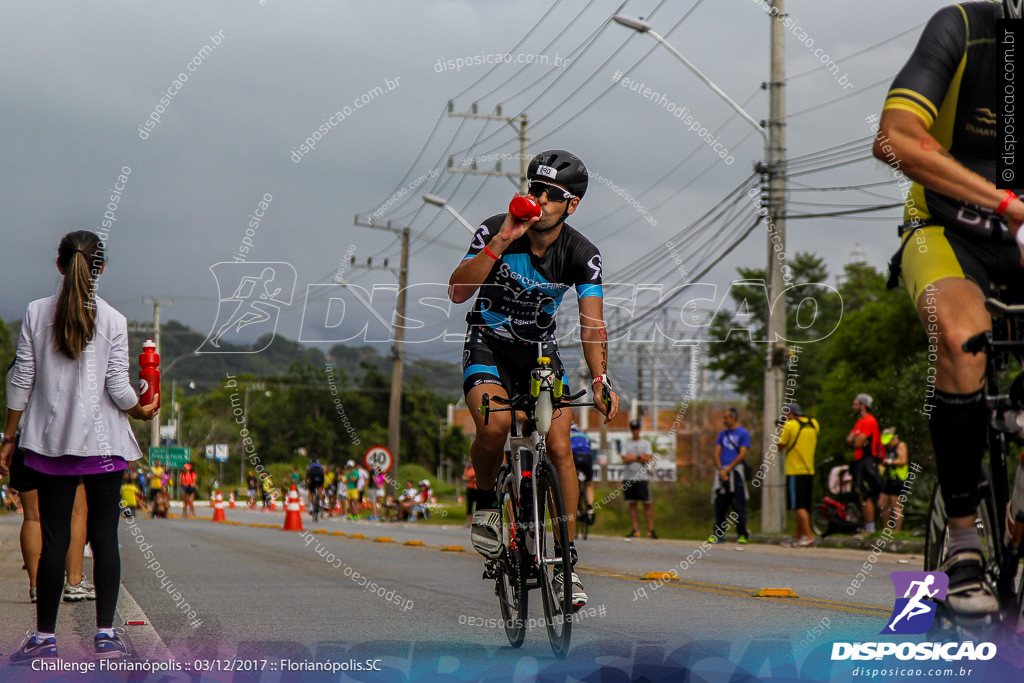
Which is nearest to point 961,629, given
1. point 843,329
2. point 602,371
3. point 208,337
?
point 602,371

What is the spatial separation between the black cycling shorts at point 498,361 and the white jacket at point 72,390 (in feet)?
5.08

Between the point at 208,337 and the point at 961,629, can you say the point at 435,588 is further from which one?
the point at 961,629

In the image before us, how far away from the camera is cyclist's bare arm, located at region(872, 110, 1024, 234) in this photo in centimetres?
348

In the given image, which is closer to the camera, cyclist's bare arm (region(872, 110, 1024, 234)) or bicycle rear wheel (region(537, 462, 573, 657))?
Result: cyclist's bare arm (region(872, 110, 1024, 234))

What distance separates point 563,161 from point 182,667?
2710 millimetres

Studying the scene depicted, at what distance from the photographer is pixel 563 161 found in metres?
5.48

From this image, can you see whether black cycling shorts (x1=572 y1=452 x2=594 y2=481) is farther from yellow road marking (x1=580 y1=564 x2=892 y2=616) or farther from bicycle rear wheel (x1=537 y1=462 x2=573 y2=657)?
bicycle rear wheel (x1=537 y1=462 x2=573 y2=657)

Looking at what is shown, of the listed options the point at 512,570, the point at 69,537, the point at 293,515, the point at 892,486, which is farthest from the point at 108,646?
the point at 293,515

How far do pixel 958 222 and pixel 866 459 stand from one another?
493 inches

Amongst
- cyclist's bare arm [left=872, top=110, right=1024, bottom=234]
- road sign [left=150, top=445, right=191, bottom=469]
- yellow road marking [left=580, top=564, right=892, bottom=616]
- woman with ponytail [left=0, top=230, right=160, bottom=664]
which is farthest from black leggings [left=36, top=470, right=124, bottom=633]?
road sign [left=150, top=445, right=191, bottom=469]

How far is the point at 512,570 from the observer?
5.54m

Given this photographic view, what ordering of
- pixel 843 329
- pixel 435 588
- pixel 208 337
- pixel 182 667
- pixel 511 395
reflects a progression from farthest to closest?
pixel 843 329 < pixel 435 588 < pixel 208 337 < pixel 511 395 < pixel 182 667

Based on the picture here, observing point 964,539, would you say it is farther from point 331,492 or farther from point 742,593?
point 331,492

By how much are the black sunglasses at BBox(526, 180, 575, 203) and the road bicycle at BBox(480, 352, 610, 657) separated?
0.75m
